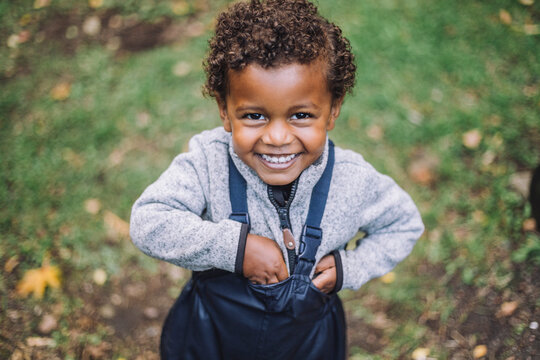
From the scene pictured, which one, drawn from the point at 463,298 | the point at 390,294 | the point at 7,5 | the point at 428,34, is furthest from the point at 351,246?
the point at 7,5

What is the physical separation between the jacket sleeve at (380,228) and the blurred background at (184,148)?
3.16 feet

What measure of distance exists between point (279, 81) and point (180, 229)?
0.59 meters

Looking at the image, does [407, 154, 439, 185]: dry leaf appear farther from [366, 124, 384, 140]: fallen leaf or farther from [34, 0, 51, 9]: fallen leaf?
[34, 0, 51, 9]: fallen leaf

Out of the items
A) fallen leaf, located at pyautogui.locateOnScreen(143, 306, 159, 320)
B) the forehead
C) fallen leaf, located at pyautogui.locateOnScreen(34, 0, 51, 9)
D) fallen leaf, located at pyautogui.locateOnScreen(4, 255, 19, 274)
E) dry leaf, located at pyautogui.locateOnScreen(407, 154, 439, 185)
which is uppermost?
the forehead

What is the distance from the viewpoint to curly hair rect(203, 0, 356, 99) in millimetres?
1230

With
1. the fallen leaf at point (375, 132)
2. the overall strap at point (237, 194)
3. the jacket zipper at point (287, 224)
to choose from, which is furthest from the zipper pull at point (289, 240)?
the fallen leaf at point (375, 132)

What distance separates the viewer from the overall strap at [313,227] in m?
1.45

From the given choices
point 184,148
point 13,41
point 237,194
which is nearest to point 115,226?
point 184,148

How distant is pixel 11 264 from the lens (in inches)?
98.6

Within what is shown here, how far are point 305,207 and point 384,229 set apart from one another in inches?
13.8

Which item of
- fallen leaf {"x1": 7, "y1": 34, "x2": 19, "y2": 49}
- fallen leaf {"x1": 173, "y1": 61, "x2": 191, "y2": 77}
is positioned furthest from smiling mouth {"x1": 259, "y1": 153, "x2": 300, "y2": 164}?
fallen leaf {"x1": 7, "y1": 34, "x2": 19, "y2": 49}

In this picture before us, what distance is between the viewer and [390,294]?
8.26 ft

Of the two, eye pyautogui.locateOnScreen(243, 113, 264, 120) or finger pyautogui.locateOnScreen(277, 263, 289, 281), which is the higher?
eye pyautogui.locateOnScreen(243, 113, 264, 120)

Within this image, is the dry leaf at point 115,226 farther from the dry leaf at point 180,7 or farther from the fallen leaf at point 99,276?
the dry leaf at point 180,7
